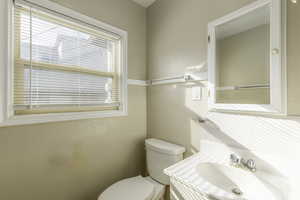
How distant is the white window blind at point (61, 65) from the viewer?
1133mm

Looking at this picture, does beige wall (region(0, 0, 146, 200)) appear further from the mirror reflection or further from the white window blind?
the mirror reflection

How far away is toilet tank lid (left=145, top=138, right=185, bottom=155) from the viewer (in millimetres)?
1379

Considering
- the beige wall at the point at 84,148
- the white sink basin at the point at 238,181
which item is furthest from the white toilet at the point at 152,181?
the white sink basin at the point at 238,181

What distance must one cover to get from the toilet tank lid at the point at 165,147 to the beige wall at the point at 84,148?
0.29 meters

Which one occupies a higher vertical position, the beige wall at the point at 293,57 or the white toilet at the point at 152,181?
the beige wall at the point at 293,57

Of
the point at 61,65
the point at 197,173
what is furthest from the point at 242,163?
the point at 61,65

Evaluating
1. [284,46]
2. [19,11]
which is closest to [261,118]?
[284,46]

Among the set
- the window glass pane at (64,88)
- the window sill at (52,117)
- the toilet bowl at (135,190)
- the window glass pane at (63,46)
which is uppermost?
the window glass pane at (63,46)

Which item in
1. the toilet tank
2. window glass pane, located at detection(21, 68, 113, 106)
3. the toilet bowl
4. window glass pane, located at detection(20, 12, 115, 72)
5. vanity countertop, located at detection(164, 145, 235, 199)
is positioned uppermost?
window glass pane, located at detection(20, 12, 115, 72)

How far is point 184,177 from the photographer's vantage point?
877 mm

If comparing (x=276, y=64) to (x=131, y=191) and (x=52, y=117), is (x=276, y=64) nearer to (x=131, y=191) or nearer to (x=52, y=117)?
(x=131, y=191)

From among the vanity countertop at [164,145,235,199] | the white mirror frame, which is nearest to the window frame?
the vanity countertop at [164,145,235,199]

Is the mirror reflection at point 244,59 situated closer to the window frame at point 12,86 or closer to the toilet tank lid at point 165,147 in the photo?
the toilet tank lid at point 165,147

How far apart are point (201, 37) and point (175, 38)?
0.31 meters
